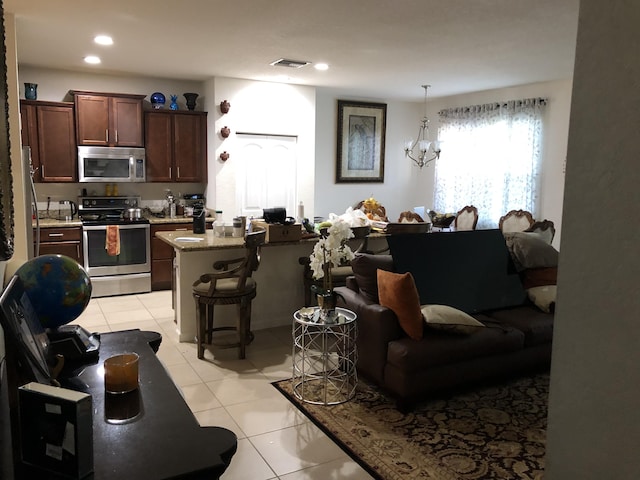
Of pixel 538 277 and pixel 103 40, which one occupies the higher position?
pixel 103 40

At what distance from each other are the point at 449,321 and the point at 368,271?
64 cm

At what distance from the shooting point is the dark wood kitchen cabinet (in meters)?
5.75

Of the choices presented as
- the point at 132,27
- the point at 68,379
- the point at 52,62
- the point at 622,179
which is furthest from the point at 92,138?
the point at 622,179

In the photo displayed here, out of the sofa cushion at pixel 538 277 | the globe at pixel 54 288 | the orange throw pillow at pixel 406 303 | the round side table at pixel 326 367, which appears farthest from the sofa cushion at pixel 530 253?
the globe at pixel 54 288

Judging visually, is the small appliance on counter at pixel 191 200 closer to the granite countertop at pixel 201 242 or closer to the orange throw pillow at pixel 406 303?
the granite countertop at pixel 201 242

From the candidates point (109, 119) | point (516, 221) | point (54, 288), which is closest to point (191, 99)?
point (109, 119)

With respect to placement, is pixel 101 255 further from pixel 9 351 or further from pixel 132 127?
pixel 9 351

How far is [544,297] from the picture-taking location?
384 cm

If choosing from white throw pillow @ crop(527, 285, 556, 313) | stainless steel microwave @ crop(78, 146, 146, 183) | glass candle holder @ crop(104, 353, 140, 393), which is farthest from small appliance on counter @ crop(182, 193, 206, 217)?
glass candle holder @ crop(104, 353, 140, 393)

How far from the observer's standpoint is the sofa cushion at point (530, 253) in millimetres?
4055

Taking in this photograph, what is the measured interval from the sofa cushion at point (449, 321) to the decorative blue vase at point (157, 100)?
464 cm

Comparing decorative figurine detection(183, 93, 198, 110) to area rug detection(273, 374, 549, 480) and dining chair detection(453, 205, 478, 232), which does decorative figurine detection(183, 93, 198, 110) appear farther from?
area rug detection(273, 374, 549, 480)

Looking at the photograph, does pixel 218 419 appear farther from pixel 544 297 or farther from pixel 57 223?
pixel 57 223

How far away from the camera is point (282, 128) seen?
6844 millimetres
